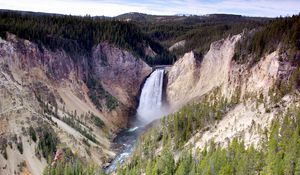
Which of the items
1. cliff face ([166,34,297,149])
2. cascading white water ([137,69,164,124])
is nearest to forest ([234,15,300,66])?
cliff face ([166,34,297,149])

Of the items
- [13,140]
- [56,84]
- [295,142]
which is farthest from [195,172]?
[56,84]

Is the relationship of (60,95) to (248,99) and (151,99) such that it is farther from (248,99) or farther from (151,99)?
(248,99)

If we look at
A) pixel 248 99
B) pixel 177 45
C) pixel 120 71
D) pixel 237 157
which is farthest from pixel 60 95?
pixel 177 45

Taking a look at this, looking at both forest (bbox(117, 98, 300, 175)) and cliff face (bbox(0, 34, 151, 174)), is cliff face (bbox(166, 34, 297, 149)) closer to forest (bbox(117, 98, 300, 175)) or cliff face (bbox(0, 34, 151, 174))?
forest (bbox(117, 98, 300, 175))

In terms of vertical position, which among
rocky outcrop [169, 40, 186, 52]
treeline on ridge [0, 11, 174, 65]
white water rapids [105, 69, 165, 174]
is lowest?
white water rapids [105, 69, 165, 174]

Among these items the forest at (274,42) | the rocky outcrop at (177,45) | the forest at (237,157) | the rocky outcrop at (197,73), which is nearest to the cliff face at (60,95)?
the rocky outcrop at (197,73)

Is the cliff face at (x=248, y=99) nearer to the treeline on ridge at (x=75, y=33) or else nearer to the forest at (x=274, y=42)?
the forest at (x=274, y=42)

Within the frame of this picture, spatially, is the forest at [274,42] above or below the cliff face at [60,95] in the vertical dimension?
above
